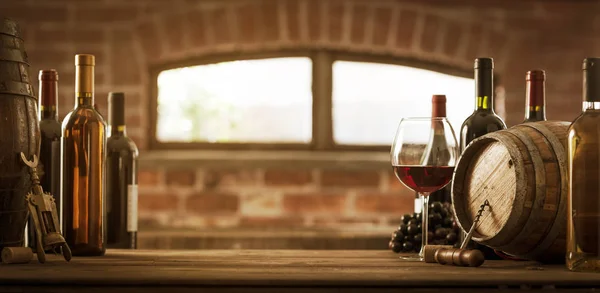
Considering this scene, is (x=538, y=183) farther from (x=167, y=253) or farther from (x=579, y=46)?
Result: (x=579, y=46)

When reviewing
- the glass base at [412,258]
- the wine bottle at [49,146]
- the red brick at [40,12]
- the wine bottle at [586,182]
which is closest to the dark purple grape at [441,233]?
the glass base at [412,258]

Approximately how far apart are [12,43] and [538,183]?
808 millimetres

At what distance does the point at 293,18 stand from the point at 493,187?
266cm

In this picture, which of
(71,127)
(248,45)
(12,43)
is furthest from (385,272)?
(248,45)

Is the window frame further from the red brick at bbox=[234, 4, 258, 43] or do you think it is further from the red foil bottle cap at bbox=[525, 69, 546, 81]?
the red foil bottle cap at bbox=[525, 69, 546, 81]

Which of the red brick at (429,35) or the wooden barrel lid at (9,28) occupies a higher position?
the red brick at (429,35)

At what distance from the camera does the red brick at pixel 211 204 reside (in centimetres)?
379

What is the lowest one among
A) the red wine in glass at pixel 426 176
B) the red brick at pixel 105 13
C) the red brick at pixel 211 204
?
the red brick at pixel 211 204

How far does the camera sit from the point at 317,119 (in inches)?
154

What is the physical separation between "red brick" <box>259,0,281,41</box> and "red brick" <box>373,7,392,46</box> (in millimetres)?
440

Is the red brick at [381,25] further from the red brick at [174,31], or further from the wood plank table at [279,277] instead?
the wood plank table at [279,277]

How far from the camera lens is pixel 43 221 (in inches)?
48.3

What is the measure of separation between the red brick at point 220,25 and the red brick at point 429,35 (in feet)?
2.87

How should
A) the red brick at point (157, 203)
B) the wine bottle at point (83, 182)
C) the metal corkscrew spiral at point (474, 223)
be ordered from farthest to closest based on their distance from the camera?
1. the red brick at point (157, 203)
2. the wine bottle at point (83, 182)
3. the metal corkscrew spiral at point (474, 223)
